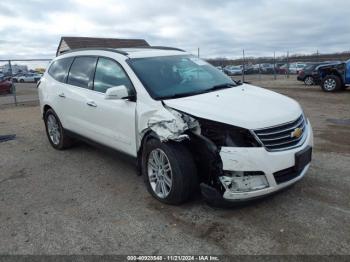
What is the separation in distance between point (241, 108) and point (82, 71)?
2789 mm

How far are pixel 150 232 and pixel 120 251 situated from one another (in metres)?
0.40

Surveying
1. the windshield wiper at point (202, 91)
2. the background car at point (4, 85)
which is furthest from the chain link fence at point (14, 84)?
the windshield wiper at point (202, 91)

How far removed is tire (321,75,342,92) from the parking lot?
11049mm

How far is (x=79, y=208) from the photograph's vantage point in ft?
13.5

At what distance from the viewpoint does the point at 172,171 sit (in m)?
3.73

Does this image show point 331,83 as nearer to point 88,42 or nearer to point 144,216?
point 144,216

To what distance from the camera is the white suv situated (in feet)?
11.4

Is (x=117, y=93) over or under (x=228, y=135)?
over

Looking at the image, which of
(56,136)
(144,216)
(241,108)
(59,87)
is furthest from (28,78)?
(241,108)

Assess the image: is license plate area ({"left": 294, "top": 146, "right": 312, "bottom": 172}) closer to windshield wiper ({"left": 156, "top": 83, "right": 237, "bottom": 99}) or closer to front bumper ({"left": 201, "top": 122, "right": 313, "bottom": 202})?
front bumper ({"left": 201, "top": 122, "right": 313, "bottom": 202})

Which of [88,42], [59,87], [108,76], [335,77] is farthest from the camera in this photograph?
[88,42]

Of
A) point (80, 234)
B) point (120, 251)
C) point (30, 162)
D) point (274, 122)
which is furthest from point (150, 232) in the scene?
point (30, 162)

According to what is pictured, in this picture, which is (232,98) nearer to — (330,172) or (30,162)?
(330,172)

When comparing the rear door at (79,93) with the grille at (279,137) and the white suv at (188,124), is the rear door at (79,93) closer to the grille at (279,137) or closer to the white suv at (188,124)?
the white suv at (188,124)
